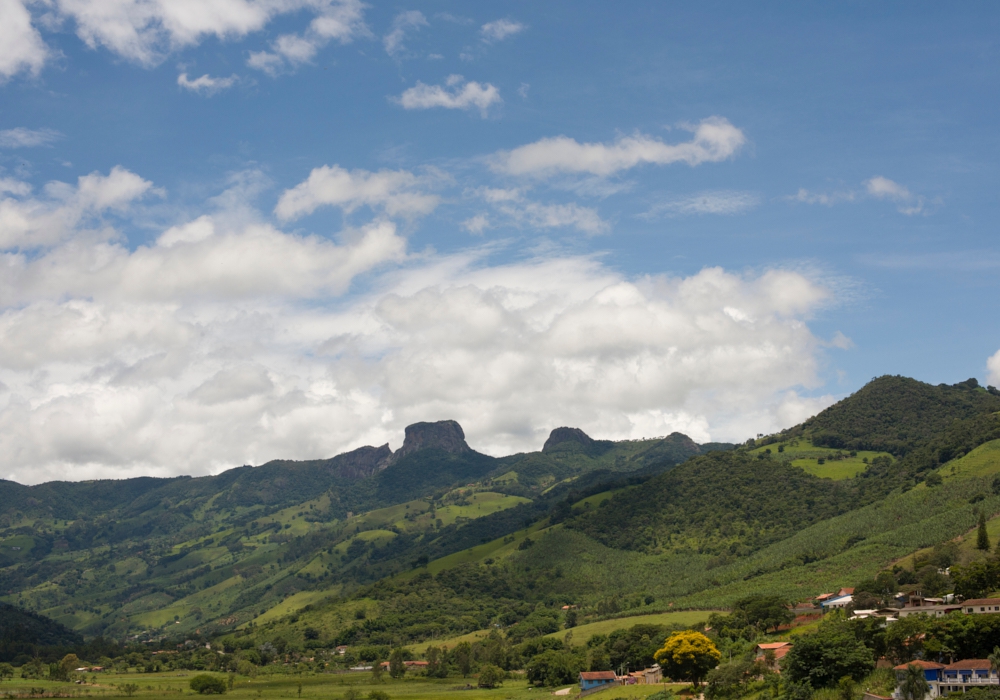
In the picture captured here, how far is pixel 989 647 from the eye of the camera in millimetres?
67188

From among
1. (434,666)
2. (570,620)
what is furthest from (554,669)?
(570,620)

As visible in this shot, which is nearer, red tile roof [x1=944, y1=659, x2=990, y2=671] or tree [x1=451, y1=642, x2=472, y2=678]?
red tile roof [x1=944, y1=659, x2=990, y2=671]

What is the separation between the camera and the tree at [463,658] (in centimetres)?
13650

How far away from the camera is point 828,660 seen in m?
69.8

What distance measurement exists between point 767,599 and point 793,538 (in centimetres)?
7665

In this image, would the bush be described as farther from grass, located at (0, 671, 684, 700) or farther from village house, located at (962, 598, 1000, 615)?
village house, located at (962, 598, 1000, 615)

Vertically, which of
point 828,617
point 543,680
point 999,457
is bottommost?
point 543,680

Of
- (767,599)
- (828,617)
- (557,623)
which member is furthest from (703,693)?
(557,623)

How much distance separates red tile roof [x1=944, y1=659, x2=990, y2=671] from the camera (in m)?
63.0

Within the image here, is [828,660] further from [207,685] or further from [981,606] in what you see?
[207,685]

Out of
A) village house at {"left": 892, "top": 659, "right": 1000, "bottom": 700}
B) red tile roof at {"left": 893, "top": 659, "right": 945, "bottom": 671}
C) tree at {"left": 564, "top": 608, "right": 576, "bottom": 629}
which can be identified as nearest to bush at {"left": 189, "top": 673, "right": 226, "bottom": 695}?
tree at {"left": 564, "top": 608, "right": 576, "bottom": 629}

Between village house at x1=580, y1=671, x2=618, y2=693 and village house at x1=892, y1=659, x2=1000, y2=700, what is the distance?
41.7 metres

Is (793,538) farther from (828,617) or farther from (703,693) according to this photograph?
(703,693)

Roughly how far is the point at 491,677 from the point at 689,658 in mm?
41025
